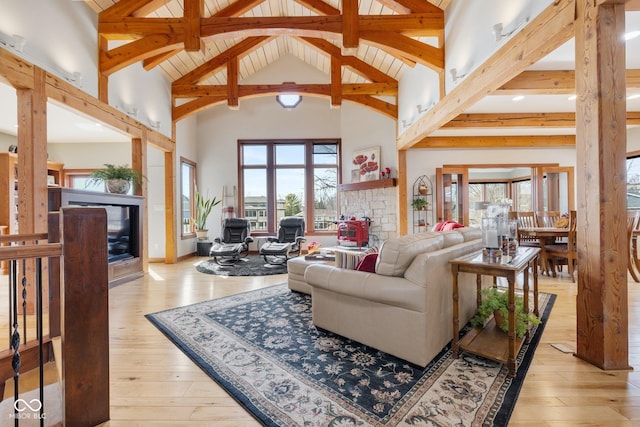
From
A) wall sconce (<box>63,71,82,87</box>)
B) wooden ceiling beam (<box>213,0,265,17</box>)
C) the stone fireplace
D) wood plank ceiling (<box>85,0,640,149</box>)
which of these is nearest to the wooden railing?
wall sconce (<box>63,71,82,87</box>)

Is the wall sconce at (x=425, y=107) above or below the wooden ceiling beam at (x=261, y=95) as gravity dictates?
below

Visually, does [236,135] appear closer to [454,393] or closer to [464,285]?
[464,285]

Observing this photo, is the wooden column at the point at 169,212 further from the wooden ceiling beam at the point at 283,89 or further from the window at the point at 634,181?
the window at the point at 634,181

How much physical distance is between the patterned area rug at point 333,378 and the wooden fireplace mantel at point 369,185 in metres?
4.10

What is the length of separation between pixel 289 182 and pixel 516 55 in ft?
18.9

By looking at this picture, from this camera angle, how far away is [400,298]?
1.99 metres

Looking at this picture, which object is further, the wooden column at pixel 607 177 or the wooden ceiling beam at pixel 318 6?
the wooden ceiling beam at pixel 318 6

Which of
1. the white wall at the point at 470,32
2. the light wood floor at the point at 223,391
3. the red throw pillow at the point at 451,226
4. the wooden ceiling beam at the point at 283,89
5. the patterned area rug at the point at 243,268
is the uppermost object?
the wooden ceiling beam at the point at 283,89

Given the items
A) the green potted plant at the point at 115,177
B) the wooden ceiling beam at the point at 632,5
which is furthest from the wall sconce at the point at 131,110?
the wooden ceiling beam at the point at 632,5

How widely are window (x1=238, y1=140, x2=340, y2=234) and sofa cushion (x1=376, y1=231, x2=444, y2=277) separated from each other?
5.58 metres

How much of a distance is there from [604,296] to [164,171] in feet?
22.3

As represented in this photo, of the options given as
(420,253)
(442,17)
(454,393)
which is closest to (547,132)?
(442,17)

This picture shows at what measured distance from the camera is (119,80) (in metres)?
4.63

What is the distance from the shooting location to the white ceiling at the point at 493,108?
10.4 feet
